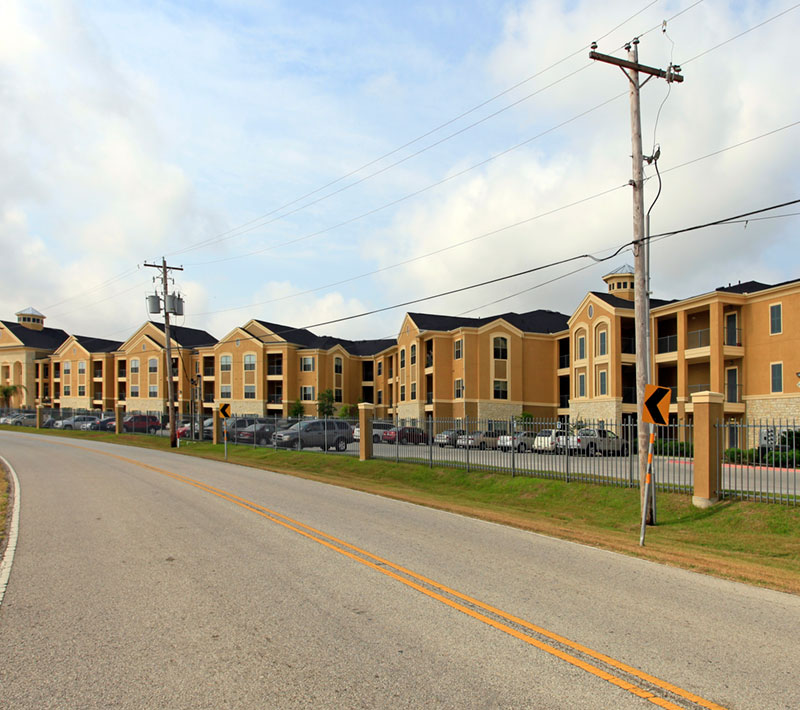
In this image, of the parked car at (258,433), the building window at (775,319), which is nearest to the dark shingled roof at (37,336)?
the parked car at (258,433)

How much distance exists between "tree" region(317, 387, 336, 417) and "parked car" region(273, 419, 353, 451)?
31567 mm

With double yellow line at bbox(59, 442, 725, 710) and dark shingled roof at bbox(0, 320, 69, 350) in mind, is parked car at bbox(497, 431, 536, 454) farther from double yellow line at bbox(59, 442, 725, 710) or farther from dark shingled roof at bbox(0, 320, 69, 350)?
dark shingled roof at bbox(0, 320, 69, 350)

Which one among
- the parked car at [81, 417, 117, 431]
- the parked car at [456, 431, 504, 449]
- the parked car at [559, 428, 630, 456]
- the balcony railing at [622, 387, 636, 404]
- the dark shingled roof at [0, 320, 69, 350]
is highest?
the dark shingled roof at [0, 320, 69, 350]

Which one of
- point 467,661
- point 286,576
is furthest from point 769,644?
point 286,576

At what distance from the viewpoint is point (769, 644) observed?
6184 mm

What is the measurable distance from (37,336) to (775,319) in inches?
3790

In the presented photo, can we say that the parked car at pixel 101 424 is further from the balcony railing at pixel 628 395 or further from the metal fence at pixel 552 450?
the balcony railing at pixel 628 395

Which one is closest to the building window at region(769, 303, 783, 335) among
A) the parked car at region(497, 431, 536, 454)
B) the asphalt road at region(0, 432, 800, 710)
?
the parked car at region(497, 431, 536, 454)

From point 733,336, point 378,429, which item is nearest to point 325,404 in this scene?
point 378,429

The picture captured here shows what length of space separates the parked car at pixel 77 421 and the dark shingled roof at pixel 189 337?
65.3 feet

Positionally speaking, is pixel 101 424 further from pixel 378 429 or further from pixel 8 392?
pixel 8 392

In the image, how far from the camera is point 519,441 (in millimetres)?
24547

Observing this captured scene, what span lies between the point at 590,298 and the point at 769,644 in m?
46.6

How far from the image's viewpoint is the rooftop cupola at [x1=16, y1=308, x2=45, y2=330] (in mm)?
101062
